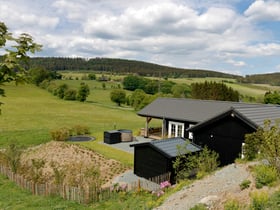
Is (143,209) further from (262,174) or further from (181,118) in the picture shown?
(181,118)

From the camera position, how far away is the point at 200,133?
1808 cm

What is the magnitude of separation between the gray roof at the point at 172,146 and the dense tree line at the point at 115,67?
138m

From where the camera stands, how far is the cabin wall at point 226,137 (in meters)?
16.3

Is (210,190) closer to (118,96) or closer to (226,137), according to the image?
(226,137)

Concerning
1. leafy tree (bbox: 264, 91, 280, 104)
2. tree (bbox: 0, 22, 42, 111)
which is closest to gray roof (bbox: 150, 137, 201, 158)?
tree (bbox: 0, 22, 42, 111)

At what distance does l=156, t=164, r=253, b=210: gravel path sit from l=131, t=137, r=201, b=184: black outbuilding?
11.5ft

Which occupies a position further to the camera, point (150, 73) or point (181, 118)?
point (150, 73)

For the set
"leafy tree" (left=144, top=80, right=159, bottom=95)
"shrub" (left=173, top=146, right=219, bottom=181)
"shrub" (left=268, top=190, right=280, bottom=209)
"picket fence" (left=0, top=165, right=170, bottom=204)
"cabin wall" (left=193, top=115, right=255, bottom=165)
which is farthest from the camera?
"leafy tree" (left=144, top=80, right=159, bottom=95)

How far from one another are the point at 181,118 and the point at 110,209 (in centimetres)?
1474

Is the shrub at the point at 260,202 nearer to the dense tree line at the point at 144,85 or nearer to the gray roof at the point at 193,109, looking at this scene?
the gray roof at the point at 193,109

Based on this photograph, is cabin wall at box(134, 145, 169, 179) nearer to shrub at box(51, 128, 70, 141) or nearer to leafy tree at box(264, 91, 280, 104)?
shrub at box(51, 128, 70, 141)

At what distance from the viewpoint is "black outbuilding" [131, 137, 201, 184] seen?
14.7 meters

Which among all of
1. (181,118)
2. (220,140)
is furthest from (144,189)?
(181,118)

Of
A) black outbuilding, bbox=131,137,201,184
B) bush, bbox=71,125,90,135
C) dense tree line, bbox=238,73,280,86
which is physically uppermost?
dense tree line, bbox=238,73,280,86
